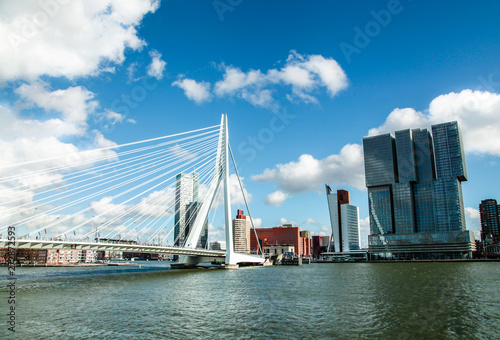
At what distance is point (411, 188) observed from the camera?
492ft

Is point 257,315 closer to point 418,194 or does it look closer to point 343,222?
point 418,194

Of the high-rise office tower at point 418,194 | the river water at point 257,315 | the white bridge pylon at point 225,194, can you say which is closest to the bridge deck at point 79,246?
the white bridge pylon at point 225,194

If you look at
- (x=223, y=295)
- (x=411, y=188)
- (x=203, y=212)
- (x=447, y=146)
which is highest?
(x=447, y=146)

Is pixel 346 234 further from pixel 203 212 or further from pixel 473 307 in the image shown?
pixel 473 307

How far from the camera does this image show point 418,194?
150000 mm

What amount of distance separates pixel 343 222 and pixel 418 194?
156 feet

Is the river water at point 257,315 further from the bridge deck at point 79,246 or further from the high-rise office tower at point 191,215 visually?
the high-rise office tower at point 191,215

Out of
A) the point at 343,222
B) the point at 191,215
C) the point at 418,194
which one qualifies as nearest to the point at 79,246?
the point at 191,215

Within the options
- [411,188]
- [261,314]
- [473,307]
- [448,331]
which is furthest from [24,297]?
[411,188]

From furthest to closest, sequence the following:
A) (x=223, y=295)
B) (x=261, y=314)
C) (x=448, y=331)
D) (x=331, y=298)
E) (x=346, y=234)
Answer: (x=346, y=234) < (x=223, y=295) < (x=331, y=298) < (x=261, y=314) < (x=448, y=331)

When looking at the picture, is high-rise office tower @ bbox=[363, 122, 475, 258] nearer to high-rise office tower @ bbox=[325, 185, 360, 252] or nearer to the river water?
high-rise office tower @ bbox=[325, 185, 360, 252]

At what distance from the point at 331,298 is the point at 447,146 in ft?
467

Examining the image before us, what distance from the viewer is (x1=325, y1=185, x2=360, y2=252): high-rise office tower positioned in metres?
186

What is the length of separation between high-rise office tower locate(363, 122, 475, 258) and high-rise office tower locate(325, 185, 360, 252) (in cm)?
3225
